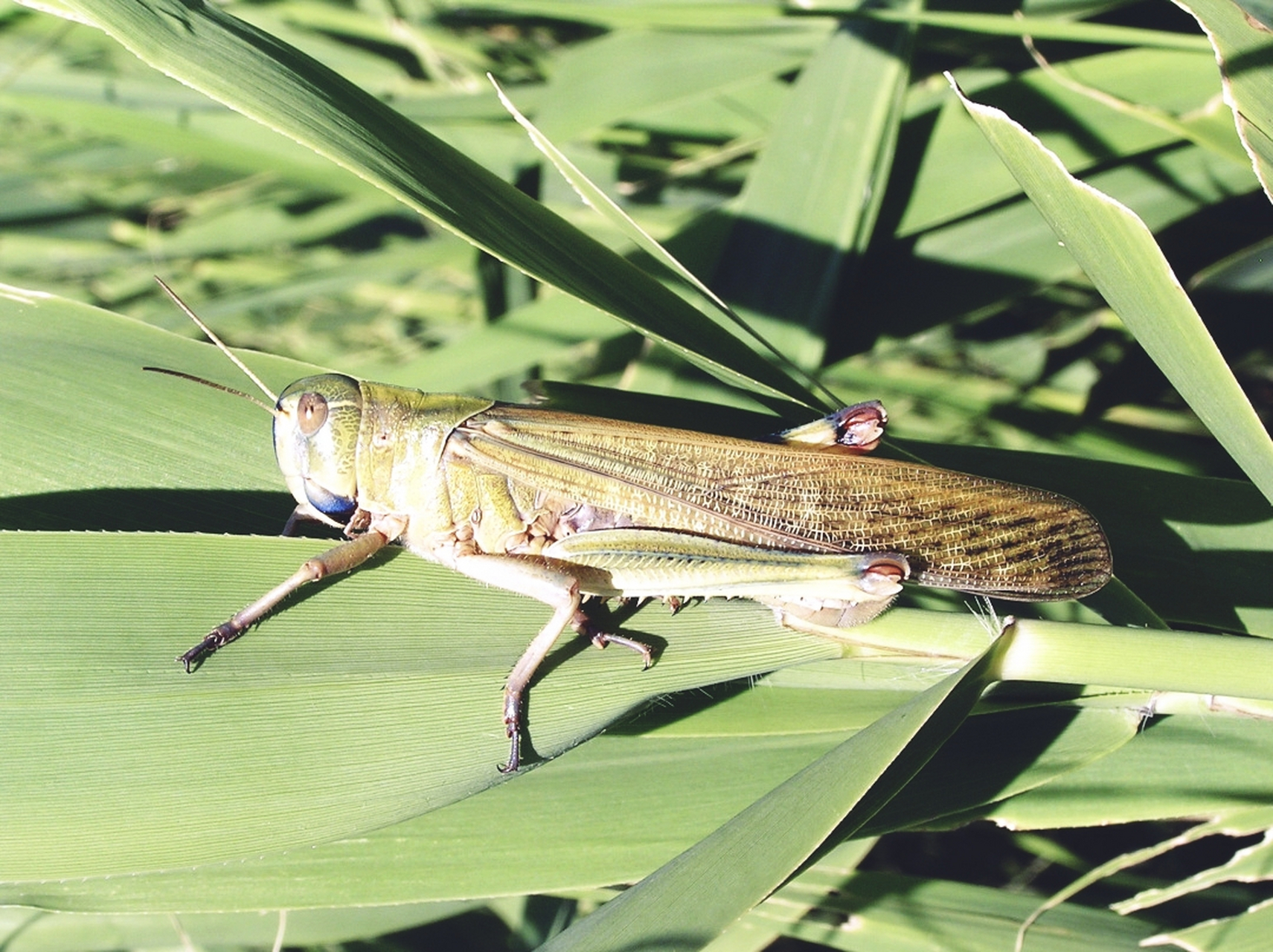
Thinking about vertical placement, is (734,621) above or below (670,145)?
below

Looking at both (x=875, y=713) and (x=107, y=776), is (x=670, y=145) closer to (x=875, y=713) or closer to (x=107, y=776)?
(x=875, y=713)

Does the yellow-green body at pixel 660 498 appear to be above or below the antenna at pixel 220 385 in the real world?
below

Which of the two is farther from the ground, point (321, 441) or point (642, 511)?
point (321, 441)

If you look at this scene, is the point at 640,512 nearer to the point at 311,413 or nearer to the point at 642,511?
the point at 642,511

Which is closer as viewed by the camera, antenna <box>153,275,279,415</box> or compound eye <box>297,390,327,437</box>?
antenna <box>153,275,279,415</box>

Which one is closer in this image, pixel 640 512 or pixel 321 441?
pixel 321 441

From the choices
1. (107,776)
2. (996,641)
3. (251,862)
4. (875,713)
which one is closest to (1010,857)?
(875,713)

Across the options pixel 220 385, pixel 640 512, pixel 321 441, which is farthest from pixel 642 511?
pixel 220 385
